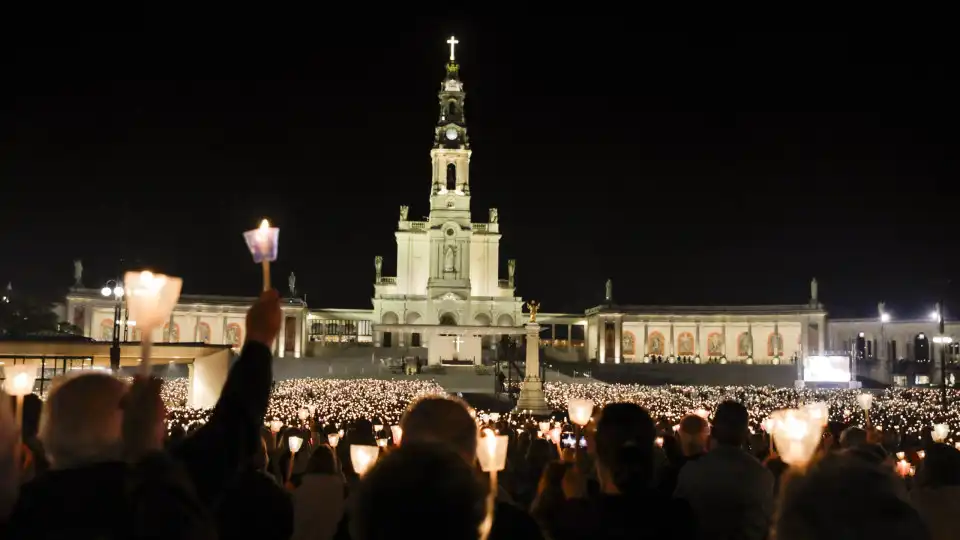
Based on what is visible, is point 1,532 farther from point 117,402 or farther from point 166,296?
point 166,296

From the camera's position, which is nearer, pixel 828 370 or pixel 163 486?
pixel 163 486

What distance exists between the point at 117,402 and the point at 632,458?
2.20 meters

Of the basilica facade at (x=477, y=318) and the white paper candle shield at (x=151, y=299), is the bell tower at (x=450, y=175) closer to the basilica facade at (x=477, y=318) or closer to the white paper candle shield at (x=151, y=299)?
the basilica facade at (x=477, y=318)

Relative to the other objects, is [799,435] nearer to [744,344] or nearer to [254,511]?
[254,511]

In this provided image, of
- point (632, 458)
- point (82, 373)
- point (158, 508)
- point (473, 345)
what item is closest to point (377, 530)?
point (158, 508)

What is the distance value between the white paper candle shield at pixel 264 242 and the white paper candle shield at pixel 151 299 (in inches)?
21.7

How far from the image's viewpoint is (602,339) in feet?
278

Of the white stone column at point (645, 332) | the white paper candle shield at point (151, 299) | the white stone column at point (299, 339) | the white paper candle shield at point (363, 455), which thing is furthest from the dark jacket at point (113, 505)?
the white stone column at point (645, 332)

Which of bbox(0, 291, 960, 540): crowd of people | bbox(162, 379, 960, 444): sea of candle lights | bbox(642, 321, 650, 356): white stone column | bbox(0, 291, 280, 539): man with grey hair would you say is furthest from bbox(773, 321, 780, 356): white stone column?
bbox(0, 291, 280, 539): man with grey hair

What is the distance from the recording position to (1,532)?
2.82 metres

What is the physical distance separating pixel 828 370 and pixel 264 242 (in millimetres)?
51904

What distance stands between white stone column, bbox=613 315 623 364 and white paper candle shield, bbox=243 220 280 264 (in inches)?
3219

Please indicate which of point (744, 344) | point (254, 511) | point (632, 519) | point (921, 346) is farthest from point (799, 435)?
point (921, 346)

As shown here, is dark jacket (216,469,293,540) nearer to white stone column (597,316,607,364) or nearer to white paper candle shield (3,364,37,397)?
white paper candle shield (3,364,37,397)
